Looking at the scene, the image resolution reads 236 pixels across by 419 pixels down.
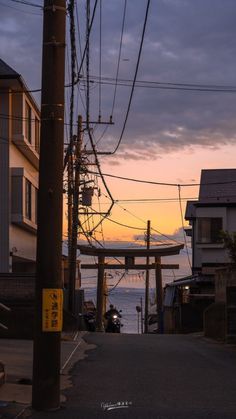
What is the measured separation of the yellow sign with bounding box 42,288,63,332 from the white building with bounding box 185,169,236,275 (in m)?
31.9

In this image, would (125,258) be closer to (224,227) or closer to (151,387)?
(224,227)

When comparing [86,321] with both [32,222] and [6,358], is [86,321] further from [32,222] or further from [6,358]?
[6,358]

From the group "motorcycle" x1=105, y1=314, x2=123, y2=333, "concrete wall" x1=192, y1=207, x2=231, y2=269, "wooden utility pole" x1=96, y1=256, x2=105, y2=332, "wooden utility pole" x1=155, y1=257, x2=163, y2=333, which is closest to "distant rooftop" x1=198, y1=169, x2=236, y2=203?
"concrete wall" x1=192, y1=207, x2=231, y2=269

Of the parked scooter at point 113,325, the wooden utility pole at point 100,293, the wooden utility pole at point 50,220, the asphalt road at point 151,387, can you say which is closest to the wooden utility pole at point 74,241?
the parked scooter at point 113,325

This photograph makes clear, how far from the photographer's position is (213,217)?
133ft

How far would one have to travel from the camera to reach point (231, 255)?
19.6m

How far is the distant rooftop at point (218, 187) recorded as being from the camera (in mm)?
40500

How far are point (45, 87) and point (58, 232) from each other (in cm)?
193

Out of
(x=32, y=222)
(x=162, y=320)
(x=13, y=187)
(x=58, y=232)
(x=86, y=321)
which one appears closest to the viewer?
(x=58, y=232)

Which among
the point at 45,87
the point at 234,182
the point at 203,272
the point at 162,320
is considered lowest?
the point at 162,320

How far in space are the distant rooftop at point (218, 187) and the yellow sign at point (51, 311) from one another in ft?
107

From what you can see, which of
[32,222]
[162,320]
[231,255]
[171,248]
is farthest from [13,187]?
[162,320]

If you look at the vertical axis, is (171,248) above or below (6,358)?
above

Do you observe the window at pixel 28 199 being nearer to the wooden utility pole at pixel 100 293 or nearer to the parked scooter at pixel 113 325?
the parked scooter at pixel 113 325
